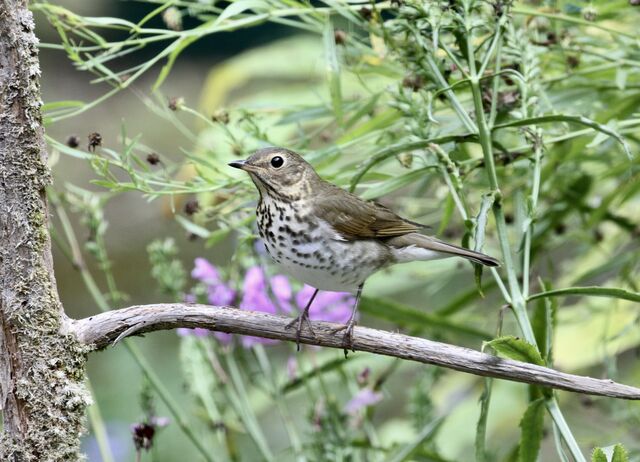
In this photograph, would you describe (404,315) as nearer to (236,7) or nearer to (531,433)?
(531,433)

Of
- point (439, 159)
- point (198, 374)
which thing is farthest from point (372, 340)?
point (198, 374)

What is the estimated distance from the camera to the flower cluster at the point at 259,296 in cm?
187

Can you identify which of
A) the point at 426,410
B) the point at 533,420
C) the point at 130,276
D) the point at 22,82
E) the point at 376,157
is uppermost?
the point at 130,276

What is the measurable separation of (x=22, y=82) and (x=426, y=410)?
1055mm

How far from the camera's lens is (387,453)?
1.77 metres

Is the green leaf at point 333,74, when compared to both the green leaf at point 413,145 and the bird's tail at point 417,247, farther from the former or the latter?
the bird's tail at point 417,247

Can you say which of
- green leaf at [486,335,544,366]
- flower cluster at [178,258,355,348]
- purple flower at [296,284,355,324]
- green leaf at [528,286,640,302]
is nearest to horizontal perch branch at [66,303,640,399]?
green leaf at [486,335,544,366]

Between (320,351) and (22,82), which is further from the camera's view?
(320,351)

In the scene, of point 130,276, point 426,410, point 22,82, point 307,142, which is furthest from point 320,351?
point 130,276

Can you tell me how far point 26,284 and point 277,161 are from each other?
24.1 inches

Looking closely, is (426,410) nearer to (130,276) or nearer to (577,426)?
(577,426)

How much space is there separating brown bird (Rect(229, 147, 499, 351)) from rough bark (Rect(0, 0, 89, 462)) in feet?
1.61

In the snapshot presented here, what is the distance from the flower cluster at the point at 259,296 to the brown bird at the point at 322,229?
0.67 feet

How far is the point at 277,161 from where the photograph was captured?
66.5 inches
